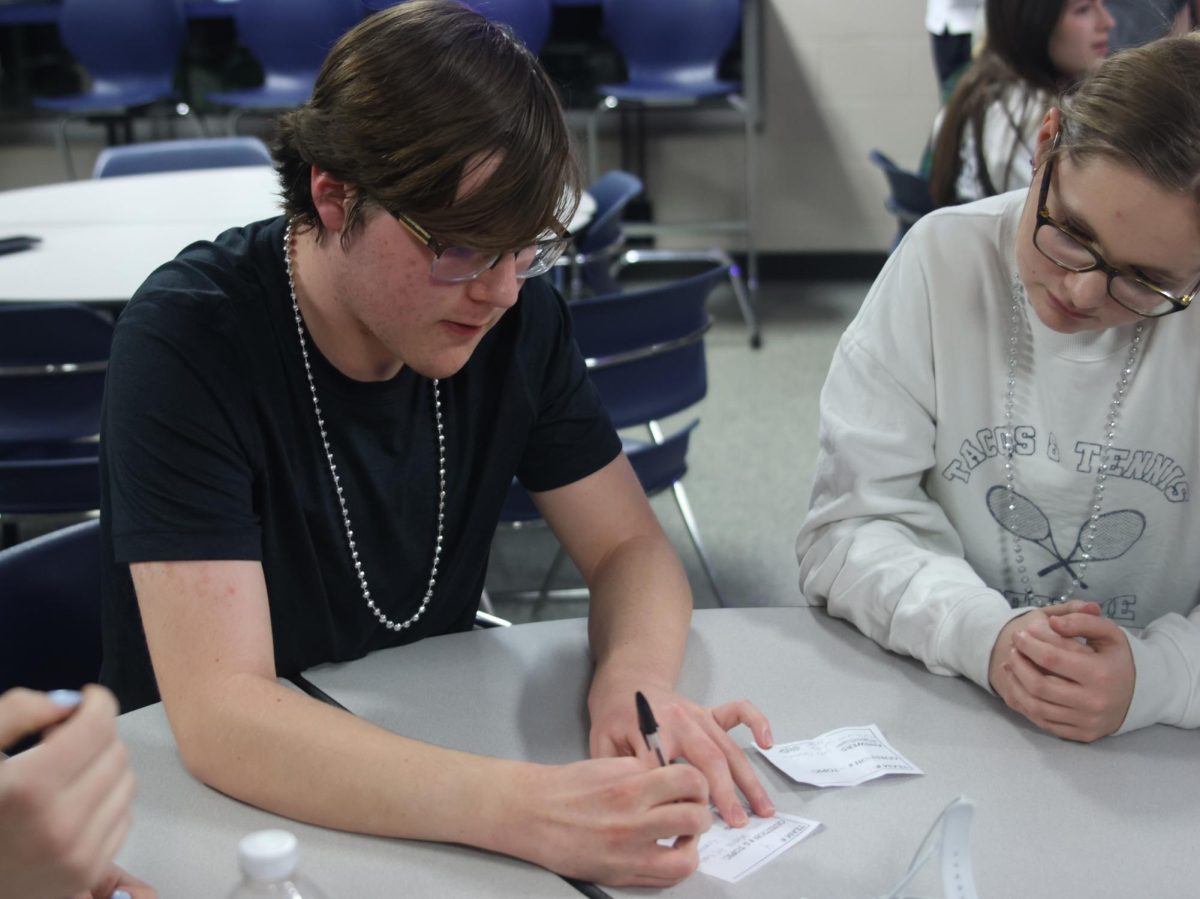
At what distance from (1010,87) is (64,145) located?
174 inches

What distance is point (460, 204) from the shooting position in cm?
109

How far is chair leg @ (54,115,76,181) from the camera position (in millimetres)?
5703

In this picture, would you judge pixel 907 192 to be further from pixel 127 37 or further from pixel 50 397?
pixel 127 37

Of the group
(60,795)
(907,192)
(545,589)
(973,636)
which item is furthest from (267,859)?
(907,192)

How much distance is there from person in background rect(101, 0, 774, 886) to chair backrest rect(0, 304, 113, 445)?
0.99 meters

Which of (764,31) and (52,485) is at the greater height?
(764,31)

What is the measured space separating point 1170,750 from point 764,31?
492 centimetres

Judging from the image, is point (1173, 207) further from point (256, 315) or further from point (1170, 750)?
point (256, 315)

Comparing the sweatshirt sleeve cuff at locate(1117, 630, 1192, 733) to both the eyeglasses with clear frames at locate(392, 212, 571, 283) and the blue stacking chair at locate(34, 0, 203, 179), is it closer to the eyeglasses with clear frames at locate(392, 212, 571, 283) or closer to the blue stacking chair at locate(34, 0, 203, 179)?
the eyeglasses with clear frames at locate(392, 212, 571, 283)

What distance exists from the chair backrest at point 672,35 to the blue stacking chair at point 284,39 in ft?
3.80

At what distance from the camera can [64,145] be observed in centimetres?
573

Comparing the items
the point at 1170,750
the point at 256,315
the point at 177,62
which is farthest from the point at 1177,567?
the point at 177,62

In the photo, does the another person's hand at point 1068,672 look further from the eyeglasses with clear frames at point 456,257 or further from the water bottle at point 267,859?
the water bottle at point 267,859

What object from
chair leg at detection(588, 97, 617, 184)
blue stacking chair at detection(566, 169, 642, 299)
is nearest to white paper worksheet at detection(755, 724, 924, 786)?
blue stacking chair at detection(566, 169, 642, 299)
